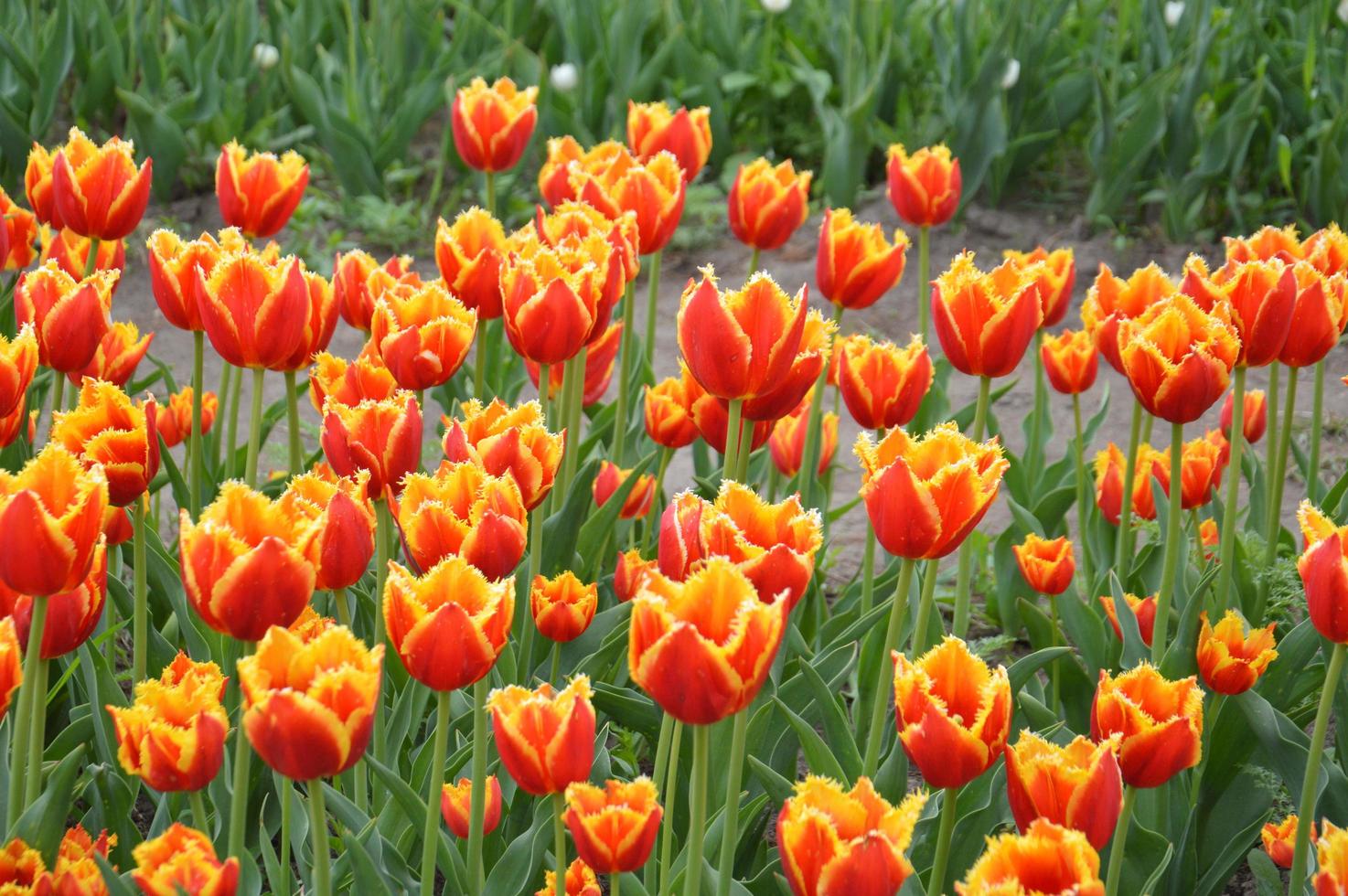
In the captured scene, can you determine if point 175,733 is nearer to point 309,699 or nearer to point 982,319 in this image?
point 309,699

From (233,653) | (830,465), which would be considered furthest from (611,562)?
(233,653)

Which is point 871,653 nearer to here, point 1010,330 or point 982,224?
point 1010,330

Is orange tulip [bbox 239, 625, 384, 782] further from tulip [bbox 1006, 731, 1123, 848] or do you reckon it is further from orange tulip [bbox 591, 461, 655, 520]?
orange tulip [bbox 591, 461, 655, 520]

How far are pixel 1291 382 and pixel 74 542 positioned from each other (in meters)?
1.56

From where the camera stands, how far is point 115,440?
1.49 meters

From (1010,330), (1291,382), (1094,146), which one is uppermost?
(1010,330)

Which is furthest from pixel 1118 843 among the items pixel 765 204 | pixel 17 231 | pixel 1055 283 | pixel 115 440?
pixel 17 231

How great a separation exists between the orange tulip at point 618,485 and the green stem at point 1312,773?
96cm

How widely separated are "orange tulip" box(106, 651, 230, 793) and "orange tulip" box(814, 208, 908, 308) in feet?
3.58

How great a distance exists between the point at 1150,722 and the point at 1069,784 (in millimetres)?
258

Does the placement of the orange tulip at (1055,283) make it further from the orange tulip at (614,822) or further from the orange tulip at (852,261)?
the orange tulip at (614,822)

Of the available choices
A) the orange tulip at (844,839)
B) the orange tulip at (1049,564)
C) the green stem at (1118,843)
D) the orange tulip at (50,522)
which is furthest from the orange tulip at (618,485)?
the orange tulip at (844,839)

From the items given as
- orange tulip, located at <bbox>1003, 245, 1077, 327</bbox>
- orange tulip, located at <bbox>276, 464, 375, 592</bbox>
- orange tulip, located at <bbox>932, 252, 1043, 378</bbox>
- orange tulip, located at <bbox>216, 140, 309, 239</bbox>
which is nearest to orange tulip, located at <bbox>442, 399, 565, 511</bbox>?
orange tulip, located at <bbox>276, 464, 375, 592</bbox>

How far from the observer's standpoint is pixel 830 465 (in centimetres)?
271
